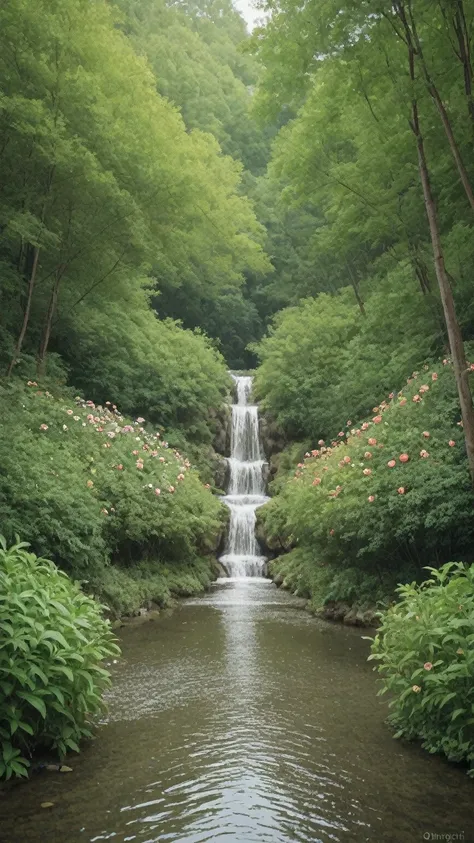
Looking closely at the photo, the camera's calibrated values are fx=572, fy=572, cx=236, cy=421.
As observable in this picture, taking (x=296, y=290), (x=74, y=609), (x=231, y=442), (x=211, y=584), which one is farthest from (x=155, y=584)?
(x=296, y=290)

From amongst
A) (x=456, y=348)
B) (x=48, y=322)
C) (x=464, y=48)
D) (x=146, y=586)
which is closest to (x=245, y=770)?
(x=456, y=348)

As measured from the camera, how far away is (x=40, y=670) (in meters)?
3.51

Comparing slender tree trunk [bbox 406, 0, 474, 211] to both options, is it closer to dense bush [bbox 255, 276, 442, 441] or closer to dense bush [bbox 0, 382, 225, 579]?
dense bush [bbox 255, 276, 442, 441]

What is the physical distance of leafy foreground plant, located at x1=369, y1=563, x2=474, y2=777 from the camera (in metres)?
3.61

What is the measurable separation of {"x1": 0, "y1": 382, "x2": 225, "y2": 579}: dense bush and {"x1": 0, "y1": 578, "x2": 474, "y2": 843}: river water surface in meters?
2.05

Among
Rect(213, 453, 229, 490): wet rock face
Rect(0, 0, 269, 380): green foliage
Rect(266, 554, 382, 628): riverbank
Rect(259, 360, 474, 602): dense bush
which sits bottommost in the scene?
Rect(266, 554, 382, 628): riverbank

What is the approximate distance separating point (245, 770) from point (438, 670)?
1.43 meters

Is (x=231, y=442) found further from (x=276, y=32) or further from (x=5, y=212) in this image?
(x=276, y=32)

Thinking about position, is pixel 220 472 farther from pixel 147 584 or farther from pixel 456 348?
pixel 456 348

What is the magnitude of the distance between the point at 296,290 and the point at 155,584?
20.6 metres

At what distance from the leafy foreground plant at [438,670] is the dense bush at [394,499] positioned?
3.07 metres

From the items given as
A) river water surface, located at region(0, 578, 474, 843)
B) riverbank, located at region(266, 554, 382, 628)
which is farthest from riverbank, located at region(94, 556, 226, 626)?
river water surface, located at region(0, 578, 474, 843)

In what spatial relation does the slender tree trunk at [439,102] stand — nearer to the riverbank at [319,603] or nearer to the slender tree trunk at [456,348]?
the slender tree trunk at [456,348]

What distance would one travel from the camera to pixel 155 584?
32.3 ft
